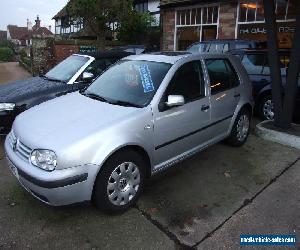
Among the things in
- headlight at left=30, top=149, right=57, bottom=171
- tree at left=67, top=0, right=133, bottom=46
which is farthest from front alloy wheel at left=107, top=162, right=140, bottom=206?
tree at left=67, top=0, right=133, bottom=46

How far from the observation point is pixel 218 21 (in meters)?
15.1

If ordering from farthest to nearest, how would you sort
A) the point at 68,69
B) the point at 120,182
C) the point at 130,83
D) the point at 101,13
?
the point at 101,13 → the point at 68,69 → the point at 130,83 → the point at 120,182

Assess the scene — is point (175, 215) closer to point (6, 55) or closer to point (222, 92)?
point (222, 92)

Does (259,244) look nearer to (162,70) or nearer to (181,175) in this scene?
(181,175)

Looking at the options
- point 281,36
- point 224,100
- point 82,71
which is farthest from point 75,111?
point 281,36

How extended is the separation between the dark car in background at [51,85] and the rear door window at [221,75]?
102 inches

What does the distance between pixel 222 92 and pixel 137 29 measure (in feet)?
52.4

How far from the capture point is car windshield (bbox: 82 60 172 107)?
156 inches

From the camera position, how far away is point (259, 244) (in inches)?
129

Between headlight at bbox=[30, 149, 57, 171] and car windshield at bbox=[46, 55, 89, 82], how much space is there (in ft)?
11.5

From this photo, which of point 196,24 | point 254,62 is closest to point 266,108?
point 254,62

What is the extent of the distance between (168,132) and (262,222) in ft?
4.79

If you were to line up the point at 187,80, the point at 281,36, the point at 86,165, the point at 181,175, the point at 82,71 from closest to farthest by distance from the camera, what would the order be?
the point at 86,165 < the point at 187,80 < the point at 181,175 < the point at 82,71 < the point at 281,36

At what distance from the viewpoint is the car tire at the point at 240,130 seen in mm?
5473
